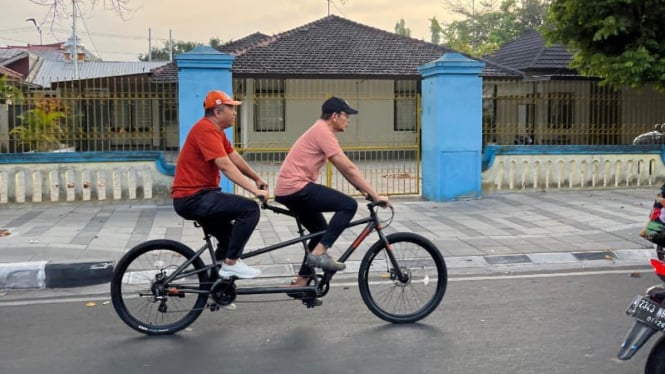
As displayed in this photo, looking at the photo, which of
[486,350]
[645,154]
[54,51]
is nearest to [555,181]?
[645,154]

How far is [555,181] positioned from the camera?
44.1 ft

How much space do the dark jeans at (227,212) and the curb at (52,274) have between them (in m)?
A: 2.31

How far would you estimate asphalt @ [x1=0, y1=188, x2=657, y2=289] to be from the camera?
306 inches

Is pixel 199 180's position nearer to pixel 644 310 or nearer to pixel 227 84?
pixel 644 310

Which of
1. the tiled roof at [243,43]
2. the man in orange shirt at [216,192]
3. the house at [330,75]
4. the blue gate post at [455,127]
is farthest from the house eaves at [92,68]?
the man in orange shirt at [216,192]

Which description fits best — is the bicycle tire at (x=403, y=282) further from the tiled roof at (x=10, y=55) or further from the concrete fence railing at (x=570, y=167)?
the tiled roof at (x=10, y=55)

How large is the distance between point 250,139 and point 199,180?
17394 millimetres

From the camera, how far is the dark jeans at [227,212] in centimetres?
538

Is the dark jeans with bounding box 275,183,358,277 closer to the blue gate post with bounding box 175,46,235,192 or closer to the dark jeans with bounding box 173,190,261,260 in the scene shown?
the dark jeans with bounding box 173,190,261,260

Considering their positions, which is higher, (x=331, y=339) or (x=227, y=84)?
(x=227, y=84)

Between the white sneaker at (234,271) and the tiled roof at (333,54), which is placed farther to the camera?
the tiled roof at (333,54)

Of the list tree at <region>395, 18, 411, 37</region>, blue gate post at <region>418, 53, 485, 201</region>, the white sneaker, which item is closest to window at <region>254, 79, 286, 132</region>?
blue gate post at <region>418, 53, 485, 201</region>

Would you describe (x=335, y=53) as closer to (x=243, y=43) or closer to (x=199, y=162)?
(x=243, y=43)

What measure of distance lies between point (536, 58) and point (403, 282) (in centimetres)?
1911
